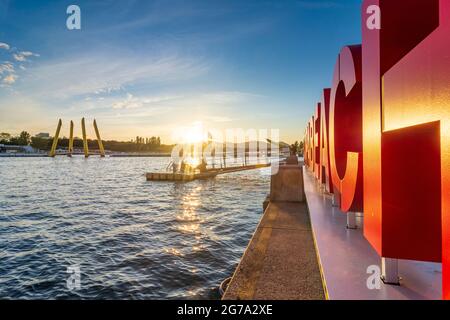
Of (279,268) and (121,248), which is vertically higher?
(279,268)

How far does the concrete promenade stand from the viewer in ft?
12.5

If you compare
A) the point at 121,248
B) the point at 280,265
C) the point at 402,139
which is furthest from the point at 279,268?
the point at 121,248

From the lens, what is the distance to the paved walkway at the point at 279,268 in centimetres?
380

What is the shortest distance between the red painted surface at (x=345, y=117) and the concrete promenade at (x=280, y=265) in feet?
3.85

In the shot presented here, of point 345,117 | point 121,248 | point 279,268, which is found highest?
point 345,117

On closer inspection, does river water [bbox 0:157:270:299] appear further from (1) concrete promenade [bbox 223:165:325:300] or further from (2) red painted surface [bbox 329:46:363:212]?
(2) red painted surface [bbox 329:46:363:212]

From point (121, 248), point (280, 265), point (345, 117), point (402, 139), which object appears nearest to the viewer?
point (402, 139)

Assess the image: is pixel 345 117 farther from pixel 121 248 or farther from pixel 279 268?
pixel 121 248

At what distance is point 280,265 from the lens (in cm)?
464

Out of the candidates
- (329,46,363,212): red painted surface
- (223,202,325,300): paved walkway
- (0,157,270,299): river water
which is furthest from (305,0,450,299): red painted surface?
(0,157,270,299): river water

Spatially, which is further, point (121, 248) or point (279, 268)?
point (121, 248)

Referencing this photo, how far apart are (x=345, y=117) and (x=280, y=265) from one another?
9.32 ft

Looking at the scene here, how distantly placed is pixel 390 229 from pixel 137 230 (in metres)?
13.6

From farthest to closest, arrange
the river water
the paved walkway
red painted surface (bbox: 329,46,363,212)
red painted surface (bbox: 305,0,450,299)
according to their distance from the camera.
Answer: the river water < red painted surface (bbox: 329,46,363,212) < the paved walkway < red painted surface (bbox: 305,0,450,299)
